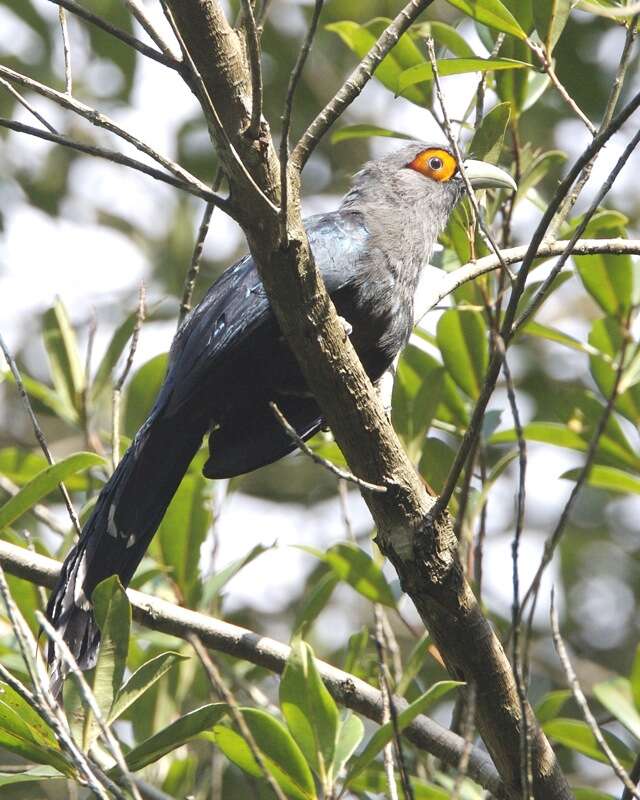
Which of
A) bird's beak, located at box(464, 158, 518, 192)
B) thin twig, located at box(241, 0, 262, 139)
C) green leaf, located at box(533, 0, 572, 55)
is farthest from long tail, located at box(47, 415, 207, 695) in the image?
green leaf, located at box(533, 0, 572, 55)

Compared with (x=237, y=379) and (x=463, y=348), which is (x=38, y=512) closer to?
(x=237, y=379)

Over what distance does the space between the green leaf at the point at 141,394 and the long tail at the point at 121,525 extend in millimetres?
601

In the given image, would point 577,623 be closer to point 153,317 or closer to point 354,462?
point 153,317

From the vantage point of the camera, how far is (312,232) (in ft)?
14.4

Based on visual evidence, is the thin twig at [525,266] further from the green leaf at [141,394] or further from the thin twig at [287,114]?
the green leaf at [141,394]

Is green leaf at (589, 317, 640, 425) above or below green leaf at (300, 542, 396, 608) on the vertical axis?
above

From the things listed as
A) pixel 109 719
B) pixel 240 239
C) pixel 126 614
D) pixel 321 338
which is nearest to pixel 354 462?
pixel 321 338

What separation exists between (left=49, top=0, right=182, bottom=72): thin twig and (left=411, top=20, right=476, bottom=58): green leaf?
1815 millimetres

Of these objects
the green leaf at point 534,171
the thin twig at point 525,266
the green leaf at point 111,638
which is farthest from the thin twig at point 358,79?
the green leaf at point 534,171

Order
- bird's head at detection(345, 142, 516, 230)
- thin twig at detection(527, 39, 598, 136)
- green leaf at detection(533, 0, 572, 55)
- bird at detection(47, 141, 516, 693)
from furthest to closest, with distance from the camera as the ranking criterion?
bird's head at detection(345, 142, 516, 230), bird at detection(47, 141, 516, 693), green leaf at detection(533, 0, 572, 55), thin twig at detection(527, 39, 598, 136)

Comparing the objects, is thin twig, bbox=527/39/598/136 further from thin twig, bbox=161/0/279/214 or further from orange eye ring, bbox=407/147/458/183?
orange eye ring, bbox=407/147/458/183

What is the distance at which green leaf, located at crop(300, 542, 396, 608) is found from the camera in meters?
3.87

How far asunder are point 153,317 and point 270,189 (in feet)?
17.3

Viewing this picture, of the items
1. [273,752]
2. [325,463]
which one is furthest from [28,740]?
[325,463]
